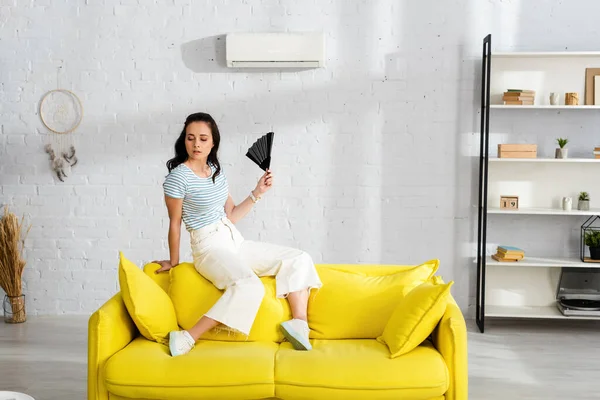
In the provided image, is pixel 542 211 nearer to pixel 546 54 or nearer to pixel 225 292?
pixel 546 54

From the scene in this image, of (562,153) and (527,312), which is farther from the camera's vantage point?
(527,312)

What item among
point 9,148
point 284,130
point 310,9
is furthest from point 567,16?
point 9,148

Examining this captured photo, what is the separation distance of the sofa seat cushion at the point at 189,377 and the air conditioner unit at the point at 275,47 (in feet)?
9.31

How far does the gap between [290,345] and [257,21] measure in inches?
115

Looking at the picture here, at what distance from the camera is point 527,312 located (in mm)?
5289

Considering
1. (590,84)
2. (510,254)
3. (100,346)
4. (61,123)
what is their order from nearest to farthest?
(100,346), (510,254), (590,84), (61,123)

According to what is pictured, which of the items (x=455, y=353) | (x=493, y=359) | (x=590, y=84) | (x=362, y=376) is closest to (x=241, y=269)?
(x=362, y=376)

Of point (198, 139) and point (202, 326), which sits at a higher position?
point (198, 139)

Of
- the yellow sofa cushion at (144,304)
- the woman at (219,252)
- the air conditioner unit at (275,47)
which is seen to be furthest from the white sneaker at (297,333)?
the air conditioner unit at (275,47)

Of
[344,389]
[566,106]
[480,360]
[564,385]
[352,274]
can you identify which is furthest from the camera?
[566,106]

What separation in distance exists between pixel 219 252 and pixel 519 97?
8.85ft

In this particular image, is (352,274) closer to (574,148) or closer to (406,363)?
(406,363)

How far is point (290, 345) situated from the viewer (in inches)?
134

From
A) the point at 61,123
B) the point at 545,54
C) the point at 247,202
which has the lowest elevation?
the point at 247,202
